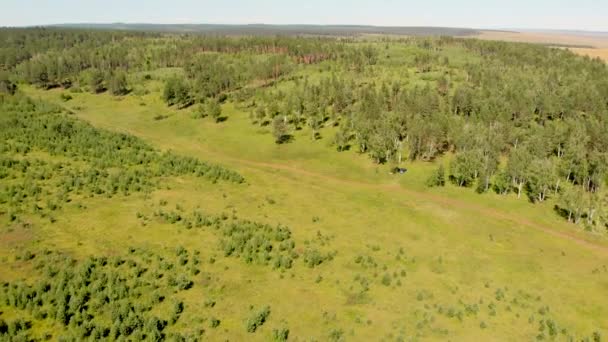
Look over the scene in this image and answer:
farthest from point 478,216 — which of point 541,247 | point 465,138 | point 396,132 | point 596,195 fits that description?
→ point 396,132

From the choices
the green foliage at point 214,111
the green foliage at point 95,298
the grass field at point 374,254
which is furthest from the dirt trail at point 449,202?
the green foliage at point 95,298

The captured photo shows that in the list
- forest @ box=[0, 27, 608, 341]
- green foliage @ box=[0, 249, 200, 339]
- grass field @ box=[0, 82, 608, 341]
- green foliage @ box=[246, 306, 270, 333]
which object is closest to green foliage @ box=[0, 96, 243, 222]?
forest @ box=[0, 27, 608, 341]

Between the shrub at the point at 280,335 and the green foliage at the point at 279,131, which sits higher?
the green foliage at the point at 279,131

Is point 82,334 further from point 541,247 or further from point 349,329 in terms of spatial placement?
point 541,247

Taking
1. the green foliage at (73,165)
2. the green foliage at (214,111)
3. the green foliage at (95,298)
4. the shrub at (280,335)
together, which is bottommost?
the shrub at (280,335)

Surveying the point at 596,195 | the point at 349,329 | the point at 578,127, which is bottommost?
the point at 349,329

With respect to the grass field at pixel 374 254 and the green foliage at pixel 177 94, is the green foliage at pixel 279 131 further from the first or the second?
the green foliage at pixel 177 94

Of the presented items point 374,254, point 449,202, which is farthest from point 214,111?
point 374,254
